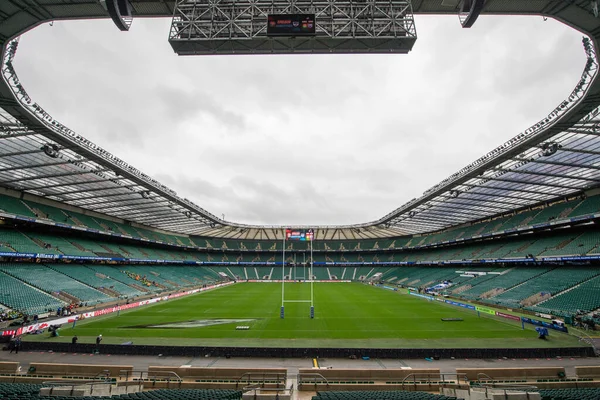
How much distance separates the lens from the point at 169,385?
12.3 meters

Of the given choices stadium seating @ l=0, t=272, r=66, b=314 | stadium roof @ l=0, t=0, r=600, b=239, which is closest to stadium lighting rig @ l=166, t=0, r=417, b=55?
stadium roof @ l=0, t=0, r=600, b=239

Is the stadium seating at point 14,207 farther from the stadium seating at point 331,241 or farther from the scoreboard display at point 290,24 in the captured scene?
the scoreboard display at point 290,24

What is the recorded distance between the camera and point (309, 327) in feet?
81.0

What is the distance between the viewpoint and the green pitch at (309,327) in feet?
66.6

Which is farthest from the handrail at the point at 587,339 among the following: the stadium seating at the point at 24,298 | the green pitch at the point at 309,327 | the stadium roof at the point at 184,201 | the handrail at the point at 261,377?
the stadium seating at the point at 24,298

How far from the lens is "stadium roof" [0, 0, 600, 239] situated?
9953mm

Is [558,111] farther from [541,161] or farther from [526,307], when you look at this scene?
[526,307]

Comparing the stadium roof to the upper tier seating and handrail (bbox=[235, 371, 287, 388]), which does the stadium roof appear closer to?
the upper tier seating

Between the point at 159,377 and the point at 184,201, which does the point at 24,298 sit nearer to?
the point at 184,201

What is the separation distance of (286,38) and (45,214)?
46388 millimetres

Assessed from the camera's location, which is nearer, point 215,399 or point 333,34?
point 215,399

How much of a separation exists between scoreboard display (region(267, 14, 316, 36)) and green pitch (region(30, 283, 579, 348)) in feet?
58.8

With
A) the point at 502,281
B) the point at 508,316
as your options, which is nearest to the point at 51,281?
the point at 508,316

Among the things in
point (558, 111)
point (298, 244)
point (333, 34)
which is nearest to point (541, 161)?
point (558, 111)
